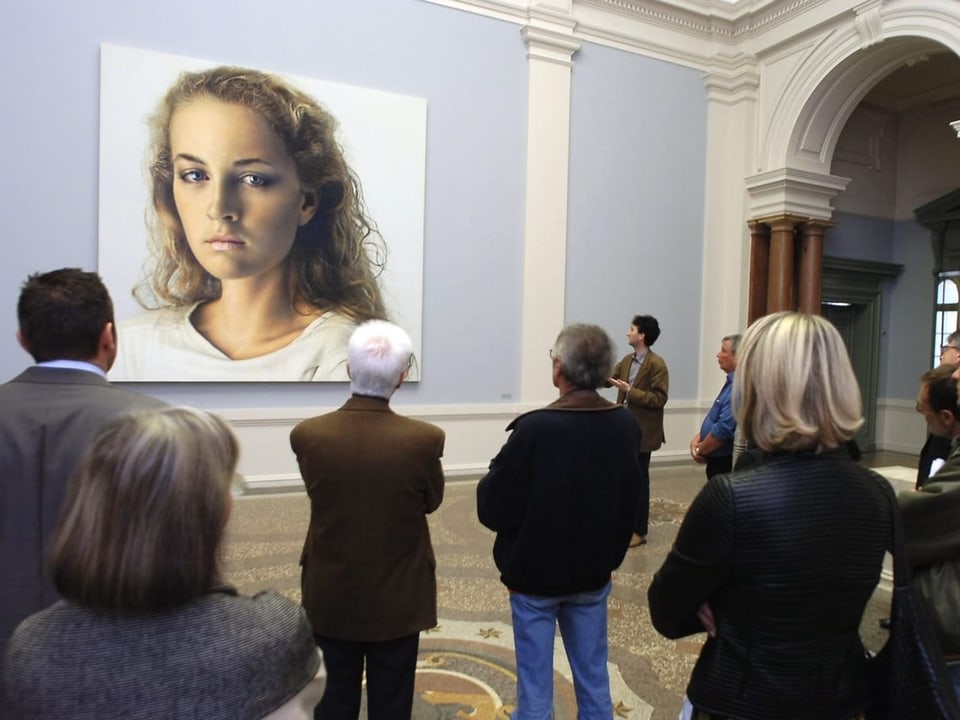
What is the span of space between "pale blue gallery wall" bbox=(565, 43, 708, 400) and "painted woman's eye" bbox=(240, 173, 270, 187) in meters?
3.37

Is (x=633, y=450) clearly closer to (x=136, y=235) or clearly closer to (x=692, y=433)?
(x=136, y=235)

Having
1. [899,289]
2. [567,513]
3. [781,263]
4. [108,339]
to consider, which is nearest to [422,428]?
[567,513]

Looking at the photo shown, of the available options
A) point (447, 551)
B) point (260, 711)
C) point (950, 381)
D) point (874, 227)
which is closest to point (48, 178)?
point (447, 551)

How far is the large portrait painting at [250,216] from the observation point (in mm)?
5730

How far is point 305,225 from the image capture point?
6355mm

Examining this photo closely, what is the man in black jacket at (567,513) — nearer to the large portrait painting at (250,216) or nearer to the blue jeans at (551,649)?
the blue jeans at (551,649)

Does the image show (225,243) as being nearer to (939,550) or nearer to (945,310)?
(939,550)

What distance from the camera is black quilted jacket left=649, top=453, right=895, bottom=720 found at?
126cm

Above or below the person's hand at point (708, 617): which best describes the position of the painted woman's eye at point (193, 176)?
above

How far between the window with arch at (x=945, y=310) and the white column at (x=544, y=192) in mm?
6033

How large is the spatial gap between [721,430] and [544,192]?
427 cm

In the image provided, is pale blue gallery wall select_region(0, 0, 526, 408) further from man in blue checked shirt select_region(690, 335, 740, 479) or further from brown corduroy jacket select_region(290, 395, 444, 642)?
brown corduroy jacket select_region(290, 395, 444, 642)

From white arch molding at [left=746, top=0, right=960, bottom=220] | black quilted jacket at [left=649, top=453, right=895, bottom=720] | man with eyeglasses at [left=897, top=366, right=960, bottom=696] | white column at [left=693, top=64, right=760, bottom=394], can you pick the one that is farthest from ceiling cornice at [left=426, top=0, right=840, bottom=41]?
black quilted jacket at [left=649, top=453, right=895, bottom=720]

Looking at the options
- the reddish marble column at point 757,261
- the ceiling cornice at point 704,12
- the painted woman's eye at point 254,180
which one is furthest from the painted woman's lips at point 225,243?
the reddish marble column at point 757,261
